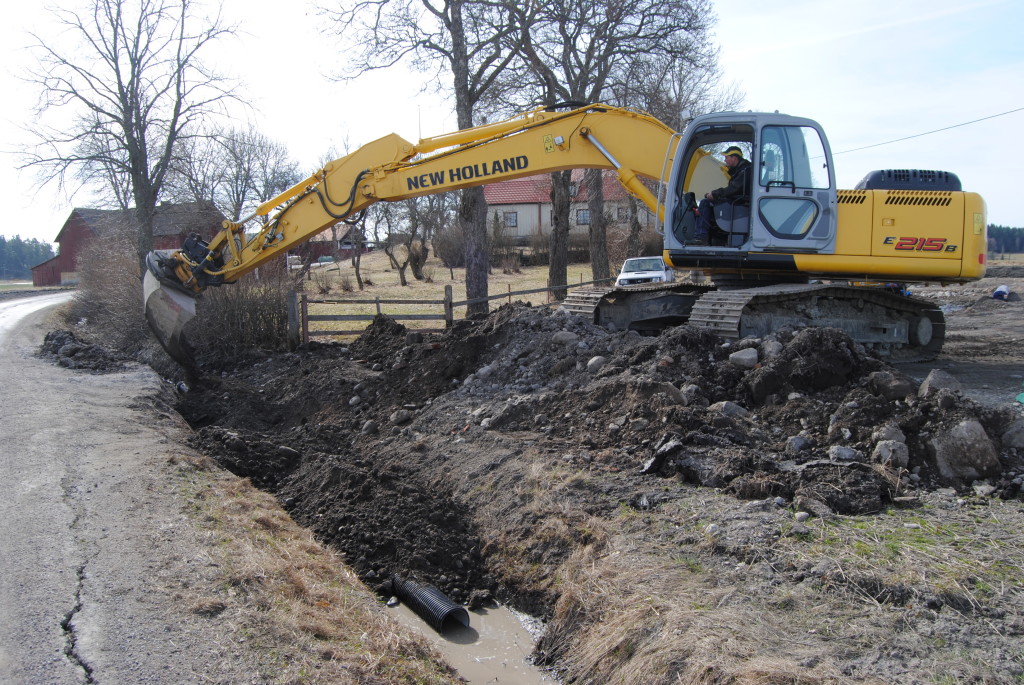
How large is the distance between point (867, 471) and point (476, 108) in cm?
1553

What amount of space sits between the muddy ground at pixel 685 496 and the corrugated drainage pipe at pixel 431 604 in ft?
0.58

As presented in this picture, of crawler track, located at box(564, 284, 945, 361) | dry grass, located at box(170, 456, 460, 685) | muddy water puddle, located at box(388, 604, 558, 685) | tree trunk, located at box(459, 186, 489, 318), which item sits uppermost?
tree trunk, located at box(459, 186, 489, 318)

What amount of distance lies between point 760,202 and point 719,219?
52cm

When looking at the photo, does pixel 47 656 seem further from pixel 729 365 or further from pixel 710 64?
pixel 710 64

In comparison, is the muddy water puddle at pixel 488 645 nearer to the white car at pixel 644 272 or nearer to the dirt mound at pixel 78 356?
the dirt mound at pixel 78 356

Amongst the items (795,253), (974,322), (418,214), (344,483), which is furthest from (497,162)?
(418,214)

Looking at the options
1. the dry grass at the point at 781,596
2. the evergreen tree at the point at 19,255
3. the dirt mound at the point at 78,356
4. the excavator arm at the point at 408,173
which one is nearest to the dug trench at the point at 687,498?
the dry grass at the point at 781,596

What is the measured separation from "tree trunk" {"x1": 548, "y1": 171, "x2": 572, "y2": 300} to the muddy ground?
36.3 feet

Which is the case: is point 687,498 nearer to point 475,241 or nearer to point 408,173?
point 408,173

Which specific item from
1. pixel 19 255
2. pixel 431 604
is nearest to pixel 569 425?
pixel 431 604

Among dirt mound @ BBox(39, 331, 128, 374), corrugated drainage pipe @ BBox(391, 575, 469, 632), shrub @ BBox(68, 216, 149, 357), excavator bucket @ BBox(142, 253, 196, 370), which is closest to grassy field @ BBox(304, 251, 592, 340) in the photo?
shrub @ BBox(68, 216, 149, 357)

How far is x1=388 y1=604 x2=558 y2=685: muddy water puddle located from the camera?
183 inches

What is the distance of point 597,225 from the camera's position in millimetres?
22219

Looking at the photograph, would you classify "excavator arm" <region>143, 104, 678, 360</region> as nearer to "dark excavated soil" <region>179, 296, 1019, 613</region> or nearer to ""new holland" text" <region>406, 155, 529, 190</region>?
""new holland" text" <region>406, 155, 529, 190</region>
